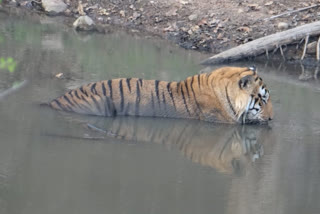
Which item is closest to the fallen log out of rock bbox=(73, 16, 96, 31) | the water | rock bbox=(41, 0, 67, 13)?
the water

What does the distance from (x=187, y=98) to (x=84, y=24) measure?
5.05 meters

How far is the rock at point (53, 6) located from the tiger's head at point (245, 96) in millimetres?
6442

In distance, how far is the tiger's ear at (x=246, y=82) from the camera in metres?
7.19

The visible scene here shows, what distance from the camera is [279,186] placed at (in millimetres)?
5457

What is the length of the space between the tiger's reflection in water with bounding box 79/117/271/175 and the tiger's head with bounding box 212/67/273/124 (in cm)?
13

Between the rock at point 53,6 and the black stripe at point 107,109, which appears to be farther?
the rock at point 53,6

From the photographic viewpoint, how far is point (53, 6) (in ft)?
42.5

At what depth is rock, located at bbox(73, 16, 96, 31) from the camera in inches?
464

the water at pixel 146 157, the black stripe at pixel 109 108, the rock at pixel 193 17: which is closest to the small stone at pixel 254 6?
the rock at pixel 193 17

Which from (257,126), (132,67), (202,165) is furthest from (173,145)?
(132,67)

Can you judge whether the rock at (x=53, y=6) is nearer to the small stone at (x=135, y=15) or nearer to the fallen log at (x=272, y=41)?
the small stone at (x=135, y=15)

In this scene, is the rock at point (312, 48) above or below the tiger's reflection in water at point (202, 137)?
above

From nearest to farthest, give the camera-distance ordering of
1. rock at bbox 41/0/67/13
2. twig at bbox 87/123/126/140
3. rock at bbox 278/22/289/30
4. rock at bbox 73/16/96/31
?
twig at bbox 87/123/126/140, rock at bbox 278/22/289/30, rock at bbox 73/16/96/31, rock at bbox 41/0/67/13

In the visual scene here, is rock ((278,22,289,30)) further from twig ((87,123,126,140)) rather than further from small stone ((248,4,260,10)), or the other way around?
twig ((87,123,126,140))
